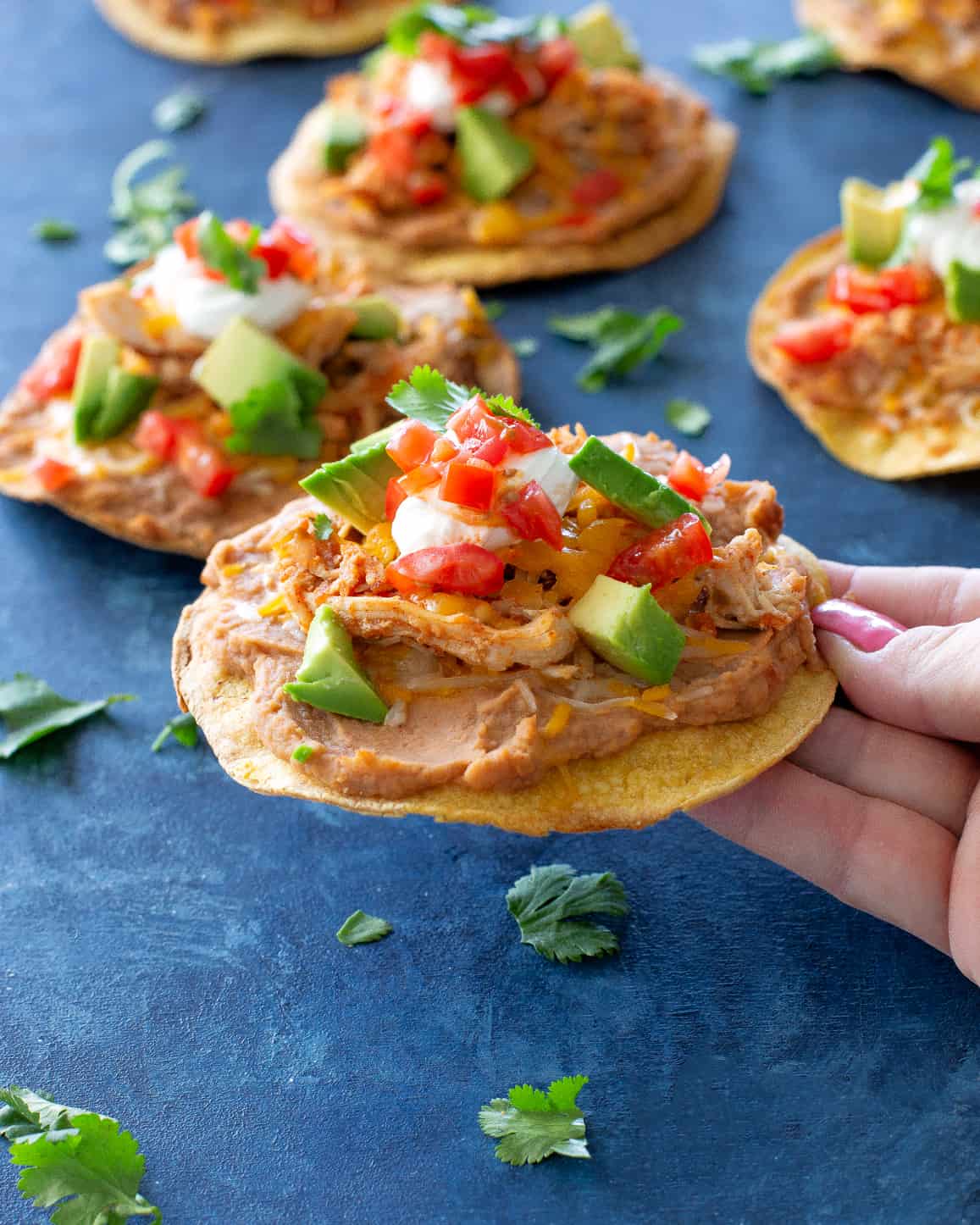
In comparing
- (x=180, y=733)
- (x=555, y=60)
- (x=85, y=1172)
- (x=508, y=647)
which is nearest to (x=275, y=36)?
(x=555, y=60)

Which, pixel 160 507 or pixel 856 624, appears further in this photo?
pixel 160 507

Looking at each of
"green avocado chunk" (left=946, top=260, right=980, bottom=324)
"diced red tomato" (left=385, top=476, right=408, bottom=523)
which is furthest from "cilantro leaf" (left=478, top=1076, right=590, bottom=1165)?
"green avocado chunk" (left=946, top=260, right=980, bottom=324)

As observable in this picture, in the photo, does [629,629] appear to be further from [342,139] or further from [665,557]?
[342,139]

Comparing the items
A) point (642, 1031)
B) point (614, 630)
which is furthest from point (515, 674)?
point (642, 1031)

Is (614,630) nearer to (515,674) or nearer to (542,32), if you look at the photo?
(515,674)

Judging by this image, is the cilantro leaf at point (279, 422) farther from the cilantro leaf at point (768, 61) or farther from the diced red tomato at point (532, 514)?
the cilantro leaf at point (768, 61)

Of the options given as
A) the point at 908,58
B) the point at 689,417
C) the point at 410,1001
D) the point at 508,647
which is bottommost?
the point at 410,1001

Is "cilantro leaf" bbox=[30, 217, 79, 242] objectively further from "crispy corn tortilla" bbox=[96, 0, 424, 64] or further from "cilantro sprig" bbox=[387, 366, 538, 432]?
"cilantro sprig" bbox=[387, 366, 538, 432]

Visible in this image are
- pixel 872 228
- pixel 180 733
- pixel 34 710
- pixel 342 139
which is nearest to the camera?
pixel 180 733
